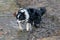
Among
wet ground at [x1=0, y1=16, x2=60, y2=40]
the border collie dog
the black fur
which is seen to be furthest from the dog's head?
wet ground at [x1=0, y1=16, x2=60, y2=40]

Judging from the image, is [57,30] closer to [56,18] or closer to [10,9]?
[56,18]

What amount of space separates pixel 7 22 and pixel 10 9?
1.49 m

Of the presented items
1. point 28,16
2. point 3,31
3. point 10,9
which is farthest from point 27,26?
point 10,9

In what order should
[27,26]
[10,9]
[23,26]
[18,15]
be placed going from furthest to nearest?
[10,9] → [23,26] → [27,26] → [18,15]

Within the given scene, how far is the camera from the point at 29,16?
5973 mm

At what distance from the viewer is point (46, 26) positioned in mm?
6379

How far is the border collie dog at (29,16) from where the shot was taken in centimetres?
572

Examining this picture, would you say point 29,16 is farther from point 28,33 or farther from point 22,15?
point 28,33

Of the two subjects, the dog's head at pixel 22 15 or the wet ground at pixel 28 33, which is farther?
the wet ground at pixel 28 33

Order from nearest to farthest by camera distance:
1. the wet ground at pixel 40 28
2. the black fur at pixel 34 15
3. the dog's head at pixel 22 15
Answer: the dog's head at pixel 22 15 < the wet ground at pixel 40 28 < the black fur at pixel 34 15

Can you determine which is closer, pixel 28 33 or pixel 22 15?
pixel 22 15

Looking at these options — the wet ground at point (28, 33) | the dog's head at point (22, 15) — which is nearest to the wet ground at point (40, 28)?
the wet ground at point (28, 33)

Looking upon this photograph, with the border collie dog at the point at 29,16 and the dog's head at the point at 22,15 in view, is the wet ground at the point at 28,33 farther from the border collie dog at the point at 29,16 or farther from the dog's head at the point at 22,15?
the dog's head at the point at 22,15

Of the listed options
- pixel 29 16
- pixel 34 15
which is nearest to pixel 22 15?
pixel 29 16
